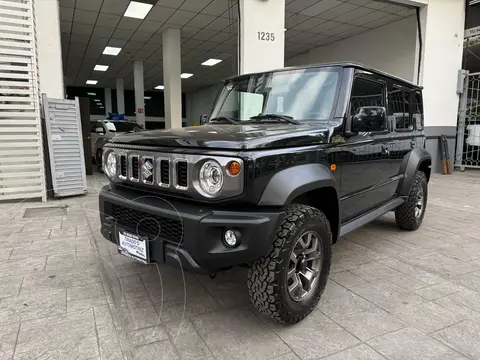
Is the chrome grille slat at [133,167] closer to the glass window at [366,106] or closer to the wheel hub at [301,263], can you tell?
the wheel hub at [301,263]

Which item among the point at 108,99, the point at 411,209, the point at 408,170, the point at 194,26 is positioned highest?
the point at 194,26

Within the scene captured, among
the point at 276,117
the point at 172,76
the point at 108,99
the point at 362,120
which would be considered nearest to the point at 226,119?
the point at 276,117

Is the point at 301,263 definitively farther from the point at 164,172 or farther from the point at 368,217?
the point at 368,217

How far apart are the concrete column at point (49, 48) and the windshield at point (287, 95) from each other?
13.9ft

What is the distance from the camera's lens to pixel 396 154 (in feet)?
12.0

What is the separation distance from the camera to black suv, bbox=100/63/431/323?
1940mm

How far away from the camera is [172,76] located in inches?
466

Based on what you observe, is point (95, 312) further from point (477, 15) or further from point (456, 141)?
point (477, 15)

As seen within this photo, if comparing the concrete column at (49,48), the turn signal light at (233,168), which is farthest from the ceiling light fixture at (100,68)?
the turn signal light at (233,168)

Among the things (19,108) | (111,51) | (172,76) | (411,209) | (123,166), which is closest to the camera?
(123,166)

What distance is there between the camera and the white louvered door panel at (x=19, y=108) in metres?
5.44

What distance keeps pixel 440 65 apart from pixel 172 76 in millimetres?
8192

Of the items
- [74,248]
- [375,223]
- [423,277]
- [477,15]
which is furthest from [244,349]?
[477,15]

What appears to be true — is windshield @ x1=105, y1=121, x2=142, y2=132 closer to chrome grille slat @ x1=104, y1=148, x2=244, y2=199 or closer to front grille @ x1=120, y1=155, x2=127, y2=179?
front grille @ x1=120, y1=155, x2=127, y2=179
